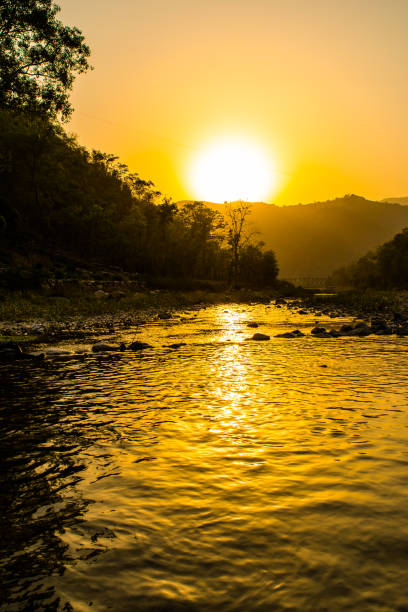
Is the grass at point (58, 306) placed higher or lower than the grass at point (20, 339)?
higher

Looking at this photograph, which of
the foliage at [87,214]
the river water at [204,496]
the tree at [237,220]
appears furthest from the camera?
the tree at [237,220]

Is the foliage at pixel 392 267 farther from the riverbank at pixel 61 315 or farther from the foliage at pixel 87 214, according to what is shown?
the riverbank at pixel 61 315

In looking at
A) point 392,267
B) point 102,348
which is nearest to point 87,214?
point 102,348

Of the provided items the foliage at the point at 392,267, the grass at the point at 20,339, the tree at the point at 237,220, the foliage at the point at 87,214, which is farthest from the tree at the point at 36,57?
the foliage at the point at 392,267

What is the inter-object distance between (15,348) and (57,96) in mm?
25348

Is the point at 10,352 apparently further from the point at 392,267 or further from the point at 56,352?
the point at 392,267

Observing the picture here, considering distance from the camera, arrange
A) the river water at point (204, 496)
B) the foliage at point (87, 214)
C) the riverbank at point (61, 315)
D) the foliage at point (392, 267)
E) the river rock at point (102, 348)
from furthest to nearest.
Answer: the foliage at point (392, 267)
the foliage at point (87, 214)
the riverbank at point (61, 315)
the river rock at point (102, 348)
the river water at point (204, 496)

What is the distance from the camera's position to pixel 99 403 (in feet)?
24.2

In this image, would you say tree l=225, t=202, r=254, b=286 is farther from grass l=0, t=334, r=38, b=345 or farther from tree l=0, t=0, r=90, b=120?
grass l=0, t=334, r=38, b=345

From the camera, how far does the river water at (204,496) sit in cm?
284

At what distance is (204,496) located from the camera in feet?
13.7

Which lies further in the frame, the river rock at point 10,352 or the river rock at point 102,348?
the river rock at point 102,348

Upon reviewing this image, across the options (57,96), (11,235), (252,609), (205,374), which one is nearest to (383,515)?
(252,609)

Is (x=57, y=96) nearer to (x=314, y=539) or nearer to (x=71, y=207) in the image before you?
(x=71, y=207)
